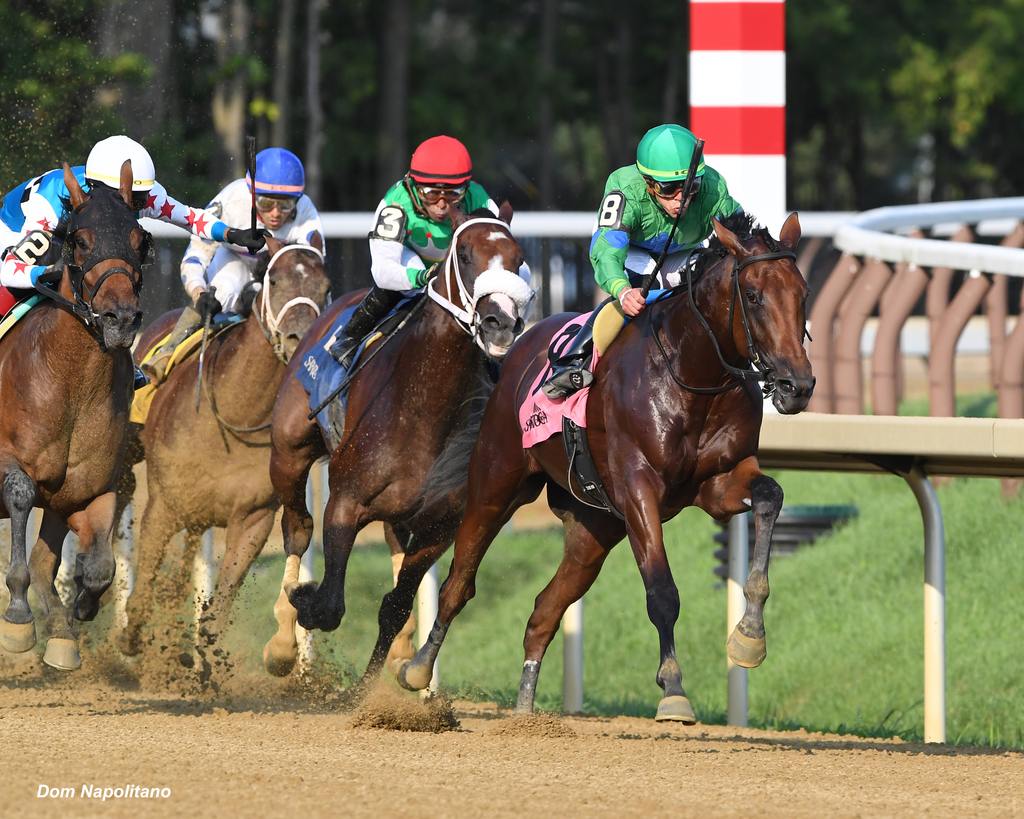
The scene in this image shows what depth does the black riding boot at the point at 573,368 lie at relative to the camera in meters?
7.74

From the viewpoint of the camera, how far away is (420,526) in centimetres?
837

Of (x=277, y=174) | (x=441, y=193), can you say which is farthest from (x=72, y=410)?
(x=277, y=174)

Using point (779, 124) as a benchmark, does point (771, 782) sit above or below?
below

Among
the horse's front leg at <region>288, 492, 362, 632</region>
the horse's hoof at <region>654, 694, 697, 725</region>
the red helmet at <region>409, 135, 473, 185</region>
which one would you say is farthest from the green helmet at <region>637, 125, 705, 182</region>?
the horse's hoof at <region>654, 694, 697, 725</region>

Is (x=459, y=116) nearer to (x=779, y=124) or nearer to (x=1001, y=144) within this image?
(x=1001, y=144)

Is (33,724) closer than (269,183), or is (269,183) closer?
(33,724)

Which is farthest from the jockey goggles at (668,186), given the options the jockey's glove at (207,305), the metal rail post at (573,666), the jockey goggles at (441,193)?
the jockey's glove at (207,305)

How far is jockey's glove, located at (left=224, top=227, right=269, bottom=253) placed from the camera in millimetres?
→ 8766

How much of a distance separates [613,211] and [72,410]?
201 centimetres

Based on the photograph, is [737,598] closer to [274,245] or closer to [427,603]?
[427,603]

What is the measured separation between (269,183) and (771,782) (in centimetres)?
427

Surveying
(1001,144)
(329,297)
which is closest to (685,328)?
(329,297)

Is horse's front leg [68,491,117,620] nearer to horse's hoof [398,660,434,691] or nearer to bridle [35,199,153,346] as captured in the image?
bridle [35,199,153,346]

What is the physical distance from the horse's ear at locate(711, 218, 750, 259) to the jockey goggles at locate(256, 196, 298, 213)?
9.97 ft
